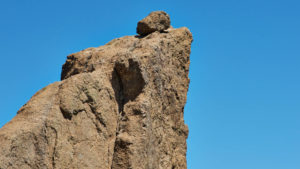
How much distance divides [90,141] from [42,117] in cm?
121

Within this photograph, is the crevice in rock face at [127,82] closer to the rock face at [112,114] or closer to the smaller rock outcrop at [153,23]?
the rock face at [112,114]

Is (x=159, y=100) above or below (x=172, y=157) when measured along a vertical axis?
above

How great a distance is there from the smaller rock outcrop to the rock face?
3cm

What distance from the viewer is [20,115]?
10.1 m

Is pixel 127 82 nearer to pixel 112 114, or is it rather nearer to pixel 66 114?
pixel 112 114

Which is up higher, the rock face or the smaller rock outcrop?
the smaller rock outcrop

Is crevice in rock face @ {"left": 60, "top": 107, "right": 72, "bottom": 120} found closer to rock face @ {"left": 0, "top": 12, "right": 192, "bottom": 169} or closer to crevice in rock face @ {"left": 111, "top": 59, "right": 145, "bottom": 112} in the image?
rock face @ {"left": 0, "top": 12, "right": 192, "bottom": 169}

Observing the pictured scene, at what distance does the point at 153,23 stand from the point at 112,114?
3.37 meters

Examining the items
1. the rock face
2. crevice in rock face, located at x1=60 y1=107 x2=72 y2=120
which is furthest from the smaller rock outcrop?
crevice in rock face, located at x1=60 y1=107 x2=72 y2=120

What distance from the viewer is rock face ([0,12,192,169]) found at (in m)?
9.64

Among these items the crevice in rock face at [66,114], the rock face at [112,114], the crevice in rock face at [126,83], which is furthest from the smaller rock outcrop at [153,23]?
the crevice in rock face at [66,114]

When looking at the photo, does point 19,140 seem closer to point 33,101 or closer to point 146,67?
point 33,101

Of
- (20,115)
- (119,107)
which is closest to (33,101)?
(20,115)

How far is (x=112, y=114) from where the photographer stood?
438 inches
